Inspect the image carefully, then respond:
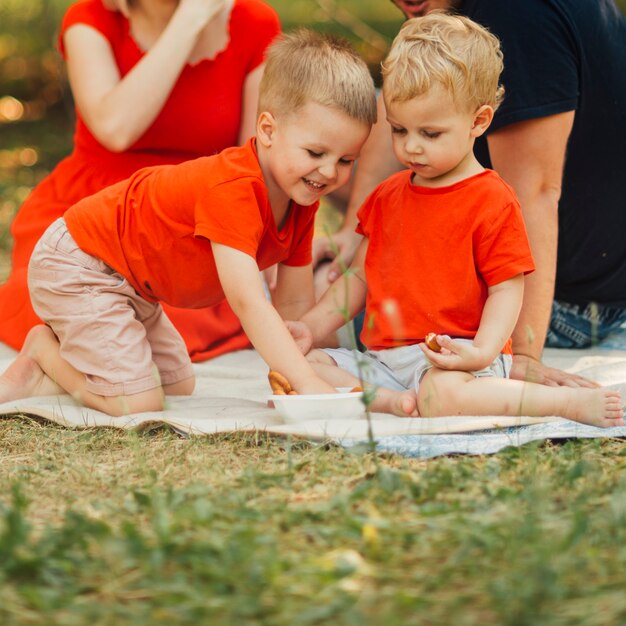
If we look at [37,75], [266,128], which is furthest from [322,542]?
[37,75]

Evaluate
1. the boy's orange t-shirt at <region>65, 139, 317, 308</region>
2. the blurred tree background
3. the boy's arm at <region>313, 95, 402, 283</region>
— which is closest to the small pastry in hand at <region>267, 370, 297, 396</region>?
the boy's orange t-shirt at <region>65, 139, 317, 308</region>

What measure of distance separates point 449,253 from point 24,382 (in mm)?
1235

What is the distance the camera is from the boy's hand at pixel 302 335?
2.67m

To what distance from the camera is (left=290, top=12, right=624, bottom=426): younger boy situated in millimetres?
2375

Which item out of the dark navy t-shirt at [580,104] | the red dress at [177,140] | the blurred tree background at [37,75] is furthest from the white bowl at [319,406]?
the blurred tree background at [37,75]

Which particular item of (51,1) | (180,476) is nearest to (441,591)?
(180,476)

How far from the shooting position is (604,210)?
315 cm

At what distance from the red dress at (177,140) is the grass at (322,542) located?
4.15 ft

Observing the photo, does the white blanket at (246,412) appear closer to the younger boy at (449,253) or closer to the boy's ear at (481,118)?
the younger boy at (449,253)

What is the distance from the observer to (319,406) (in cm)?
233

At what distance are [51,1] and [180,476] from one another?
21.2ft

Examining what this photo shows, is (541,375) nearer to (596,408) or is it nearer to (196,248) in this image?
(596,408)

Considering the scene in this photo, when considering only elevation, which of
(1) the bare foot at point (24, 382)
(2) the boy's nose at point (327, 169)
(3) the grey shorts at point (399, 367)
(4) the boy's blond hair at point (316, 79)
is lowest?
(1) the bare foot at point (24, 382)

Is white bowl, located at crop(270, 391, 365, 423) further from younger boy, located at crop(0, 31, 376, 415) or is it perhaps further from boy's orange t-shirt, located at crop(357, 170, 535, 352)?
boy's orange t-shirt, located at crop(357, 170, 535, 352)
